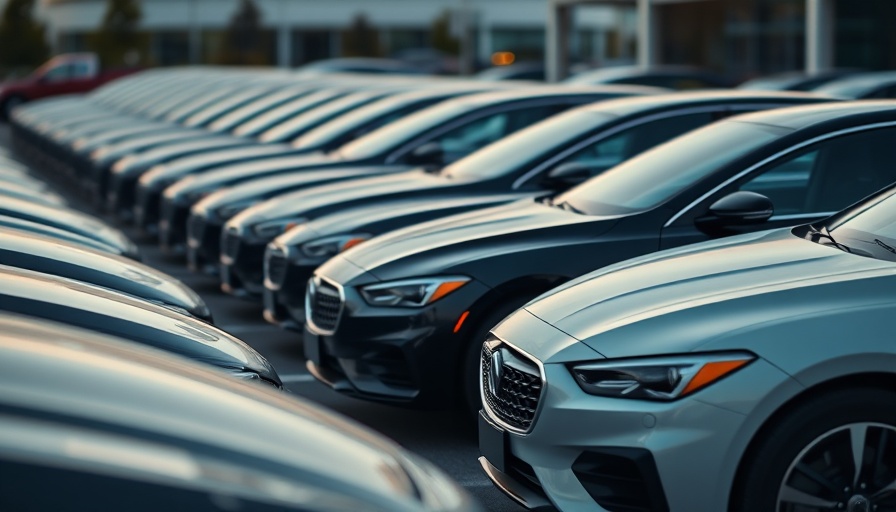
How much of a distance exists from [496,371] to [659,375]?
2.36 feet

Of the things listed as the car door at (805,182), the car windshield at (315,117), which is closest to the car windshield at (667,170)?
the car door at (805,182)

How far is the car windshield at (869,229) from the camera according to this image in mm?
4500

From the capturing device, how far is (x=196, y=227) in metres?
10.1

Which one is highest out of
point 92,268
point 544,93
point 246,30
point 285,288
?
point 246,30

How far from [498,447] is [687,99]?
4.03 metres

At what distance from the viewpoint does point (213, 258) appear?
9938 millimetres

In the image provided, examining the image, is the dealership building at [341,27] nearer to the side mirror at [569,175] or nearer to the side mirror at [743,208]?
the side mirror at [569,175]

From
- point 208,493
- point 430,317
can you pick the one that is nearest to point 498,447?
point 430,317

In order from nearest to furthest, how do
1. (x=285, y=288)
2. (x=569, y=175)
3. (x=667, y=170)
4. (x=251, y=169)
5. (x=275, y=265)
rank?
(x=667, y=170) → (x=569, y=175) → (x=285, y=288) → (x=275, y=265) → (x=251, y=169)

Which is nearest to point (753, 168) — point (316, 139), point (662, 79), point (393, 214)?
point (393, 214)

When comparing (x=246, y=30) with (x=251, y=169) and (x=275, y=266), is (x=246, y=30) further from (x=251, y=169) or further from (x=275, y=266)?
(x=275, y=266)

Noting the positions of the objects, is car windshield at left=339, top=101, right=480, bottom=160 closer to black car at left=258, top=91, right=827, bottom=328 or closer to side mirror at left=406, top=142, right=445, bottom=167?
side mirror at left=406, top=142, right=445, bottom=167

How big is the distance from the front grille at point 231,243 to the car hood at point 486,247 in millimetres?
2486

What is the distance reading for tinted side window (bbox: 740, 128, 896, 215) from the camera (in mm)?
6039
